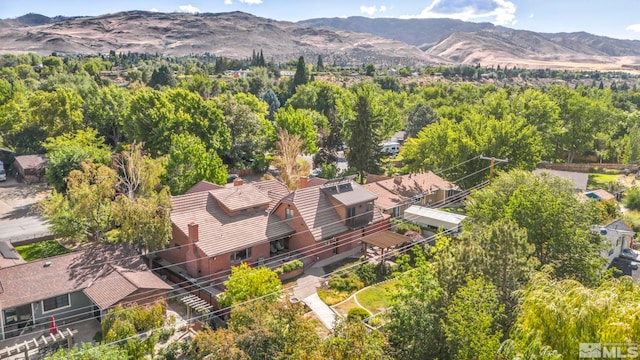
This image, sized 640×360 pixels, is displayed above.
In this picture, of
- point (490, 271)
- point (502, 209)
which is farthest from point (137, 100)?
point (490, 271)

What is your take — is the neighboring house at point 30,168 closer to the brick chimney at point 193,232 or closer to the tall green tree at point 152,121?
the tall green tree at point 152,121

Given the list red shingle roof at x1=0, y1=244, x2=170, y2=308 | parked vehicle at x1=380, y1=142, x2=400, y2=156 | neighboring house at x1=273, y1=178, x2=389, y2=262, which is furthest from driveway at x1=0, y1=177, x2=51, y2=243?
parked vehicle at x1=380, y1=142, x2=400, y2=156

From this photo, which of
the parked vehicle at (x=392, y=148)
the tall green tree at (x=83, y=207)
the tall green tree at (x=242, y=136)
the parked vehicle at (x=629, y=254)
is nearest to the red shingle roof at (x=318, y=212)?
the tall green tree at (x=83, y=207)

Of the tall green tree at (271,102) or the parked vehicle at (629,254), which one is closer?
the parked vehicle at (629,254)

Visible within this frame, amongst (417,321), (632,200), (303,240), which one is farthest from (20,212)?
(632,200)

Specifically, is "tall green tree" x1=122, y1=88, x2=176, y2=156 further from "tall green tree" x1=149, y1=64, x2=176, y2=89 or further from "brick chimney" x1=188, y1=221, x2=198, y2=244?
"tall green tree" x1=149, y1=64, x2=176, y2=89

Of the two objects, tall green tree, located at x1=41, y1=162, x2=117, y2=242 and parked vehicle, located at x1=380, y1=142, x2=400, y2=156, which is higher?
tall green tree, located at x1=41, y1=162, x2=117, y2=242
